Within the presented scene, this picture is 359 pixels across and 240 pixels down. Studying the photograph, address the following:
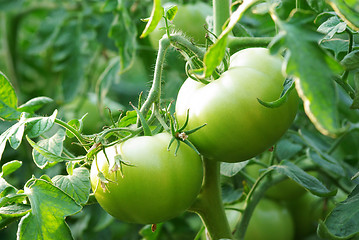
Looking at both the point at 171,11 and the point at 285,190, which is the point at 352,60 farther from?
the point at 285,190

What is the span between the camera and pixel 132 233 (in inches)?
55.3

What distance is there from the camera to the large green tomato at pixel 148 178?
1.94ft

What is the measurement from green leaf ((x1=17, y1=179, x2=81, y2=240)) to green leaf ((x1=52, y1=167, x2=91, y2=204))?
0.10ft

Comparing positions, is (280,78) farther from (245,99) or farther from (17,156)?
(17,156)

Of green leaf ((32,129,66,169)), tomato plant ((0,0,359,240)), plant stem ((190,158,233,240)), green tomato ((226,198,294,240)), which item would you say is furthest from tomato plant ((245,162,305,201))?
green leaf ((32,129,66,169))

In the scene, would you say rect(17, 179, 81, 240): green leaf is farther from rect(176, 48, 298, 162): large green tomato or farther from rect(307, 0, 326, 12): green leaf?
rect(307, 0, 326, 12): green leaf

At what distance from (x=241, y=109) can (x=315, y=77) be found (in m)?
0.17

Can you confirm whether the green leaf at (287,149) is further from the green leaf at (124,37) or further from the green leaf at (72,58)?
the green leaf at (72,58)

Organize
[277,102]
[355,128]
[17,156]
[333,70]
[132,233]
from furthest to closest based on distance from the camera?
[17,156] → [132,233] → [355,128] → [277,102] → [333,70]

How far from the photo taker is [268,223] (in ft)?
3.30

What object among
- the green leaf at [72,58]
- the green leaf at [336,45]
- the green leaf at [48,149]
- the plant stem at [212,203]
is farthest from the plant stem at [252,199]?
the green leaf at [72,58]

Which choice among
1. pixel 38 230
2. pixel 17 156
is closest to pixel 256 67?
pixel 38 230

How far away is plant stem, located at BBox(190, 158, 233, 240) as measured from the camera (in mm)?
708

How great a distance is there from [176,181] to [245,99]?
0.13 meters
